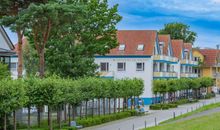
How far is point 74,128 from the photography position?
40344 mm

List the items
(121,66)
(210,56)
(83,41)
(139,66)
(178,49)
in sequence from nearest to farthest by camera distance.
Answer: (83,41), (139,66), (121,66), (178,49), (210,56)

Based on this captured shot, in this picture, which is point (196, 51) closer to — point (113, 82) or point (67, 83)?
point (113, 82)

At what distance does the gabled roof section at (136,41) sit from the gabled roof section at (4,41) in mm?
34723

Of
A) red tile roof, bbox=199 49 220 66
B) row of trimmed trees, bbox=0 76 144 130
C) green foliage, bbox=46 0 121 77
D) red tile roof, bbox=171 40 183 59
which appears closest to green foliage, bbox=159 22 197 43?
red tile roof, bbox=199 49 220 66

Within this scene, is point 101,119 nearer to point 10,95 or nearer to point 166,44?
point 10,95

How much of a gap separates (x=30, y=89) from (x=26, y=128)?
11.8 feet

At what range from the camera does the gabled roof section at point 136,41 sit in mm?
83125

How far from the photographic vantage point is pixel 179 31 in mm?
137375

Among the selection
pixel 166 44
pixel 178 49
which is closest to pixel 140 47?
pixel 166 44

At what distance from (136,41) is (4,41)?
126 feet

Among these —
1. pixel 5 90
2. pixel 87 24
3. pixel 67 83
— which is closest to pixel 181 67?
pixel 87 24

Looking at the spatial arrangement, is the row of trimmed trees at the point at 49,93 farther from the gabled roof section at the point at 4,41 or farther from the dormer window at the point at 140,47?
the dormer window at the point at 140,47

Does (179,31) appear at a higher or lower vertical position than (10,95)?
higher

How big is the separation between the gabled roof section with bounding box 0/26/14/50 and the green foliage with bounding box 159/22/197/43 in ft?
293
